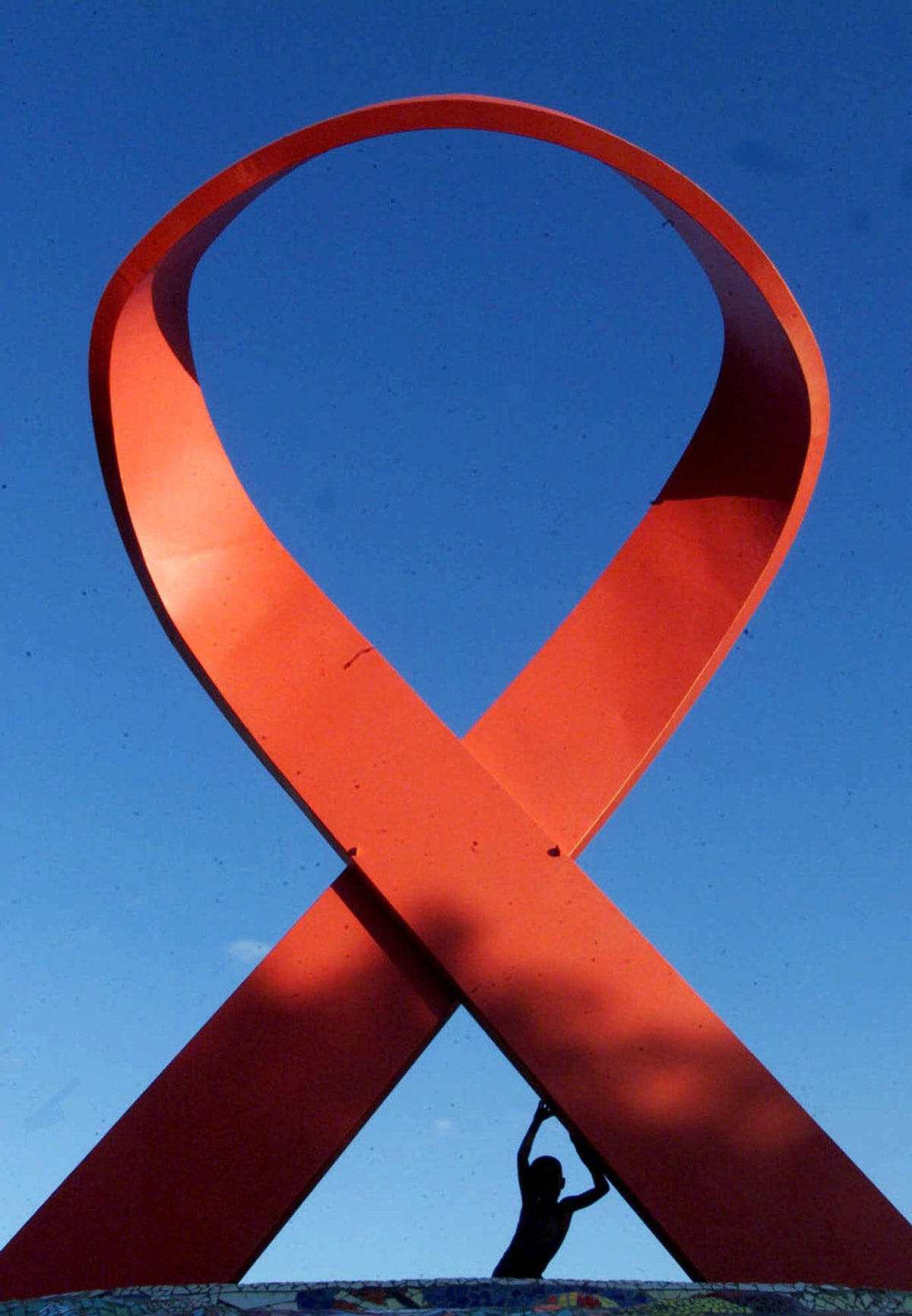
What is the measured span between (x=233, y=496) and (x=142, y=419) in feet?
1.87

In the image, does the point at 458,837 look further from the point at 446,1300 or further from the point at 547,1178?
the point at 446,1300

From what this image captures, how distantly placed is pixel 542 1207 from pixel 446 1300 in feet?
6.49

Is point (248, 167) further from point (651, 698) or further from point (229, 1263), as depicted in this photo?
point (229, 1263)

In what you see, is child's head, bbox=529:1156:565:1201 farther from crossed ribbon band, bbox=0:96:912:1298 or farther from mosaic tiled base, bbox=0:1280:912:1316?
Answer: mosaic tiled base, bbox=0:1280:912:1316

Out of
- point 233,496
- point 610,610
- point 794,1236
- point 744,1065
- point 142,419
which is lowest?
point 794,1236

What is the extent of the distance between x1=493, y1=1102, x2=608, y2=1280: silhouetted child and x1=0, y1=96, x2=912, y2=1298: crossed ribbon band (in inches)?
11.6

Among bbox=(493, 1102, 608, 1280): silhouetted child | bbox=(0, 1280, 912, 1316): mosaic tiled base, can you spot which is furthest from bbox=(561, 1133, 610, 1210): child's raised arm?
bbox=(0, 1280, 912, 1316): mosaic tiled base

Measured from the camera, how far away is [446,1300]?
14.1 ft

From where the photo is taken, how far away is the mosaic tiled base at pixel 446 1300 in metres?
4.15

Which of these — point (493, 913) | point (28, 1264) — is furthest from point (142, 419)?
point (28, 1264)

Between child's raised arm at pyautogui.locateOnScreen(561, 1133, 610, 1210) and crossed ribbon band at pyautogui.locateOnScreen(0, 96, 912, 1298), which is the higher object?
crossed ribbon band at pyautogui.locateOnScreen(0, 96, 912, 1298)

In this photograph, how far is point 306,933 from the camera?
638 centimetres

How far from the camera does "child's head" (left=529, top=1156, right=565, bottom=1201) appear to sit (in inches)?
244

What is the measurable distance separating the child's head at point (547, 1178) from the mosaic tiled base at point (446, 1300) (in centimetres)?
180
